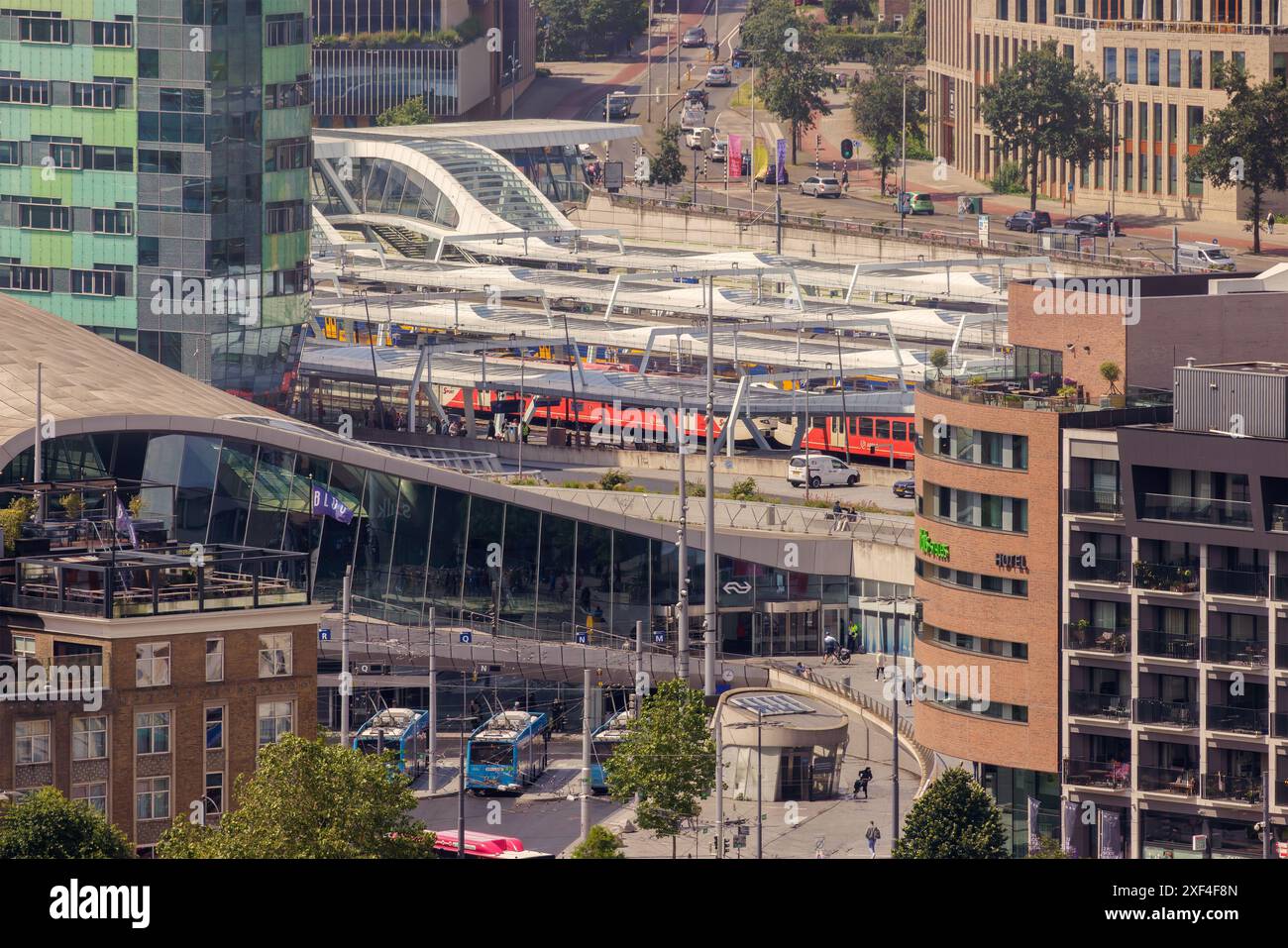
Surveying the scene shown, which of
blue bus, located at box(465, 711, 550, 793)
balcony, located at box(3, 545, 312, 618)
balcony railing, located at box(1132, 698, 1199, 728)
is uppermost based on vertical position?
balcony, located at box(3, 545, 312, 618)

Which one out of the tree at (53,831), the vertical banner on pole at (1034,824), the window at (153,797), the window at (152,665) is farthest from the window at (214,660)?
the vertical banner on pole at (1034,824)

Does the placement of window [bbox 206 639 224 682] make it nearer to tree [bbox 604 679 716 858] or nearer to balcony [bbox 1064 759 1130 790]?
tree [bbox 604 679 716 858]

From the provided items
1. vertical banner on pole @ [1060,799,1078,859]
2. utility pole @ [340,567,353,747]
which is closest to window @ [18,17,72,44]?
utility pole @ [340,567,353,747]

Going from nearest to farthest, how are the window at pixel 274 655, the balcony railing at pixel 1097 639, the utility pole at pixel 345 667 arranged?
the window at pixel 274 655, the balcony railing at pixel 1097 639, the utility pole at pixel 345 667

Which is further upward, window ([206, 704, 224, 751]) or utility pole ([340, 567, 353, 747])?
window ([206, 704, 224, 751])

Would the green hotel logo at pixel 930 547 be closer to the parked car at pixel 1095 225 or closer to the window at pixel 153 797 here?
the window at pixel 153 797
